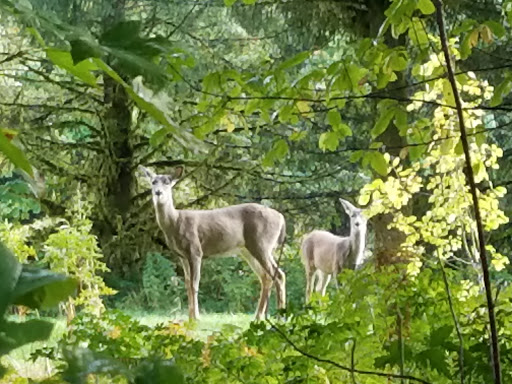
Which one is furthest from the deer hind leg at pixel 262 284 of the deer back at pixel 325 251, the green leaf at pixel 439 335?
the green leaf at pixel 439 335

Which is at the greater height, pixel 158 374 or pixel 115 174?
pixel 115 174

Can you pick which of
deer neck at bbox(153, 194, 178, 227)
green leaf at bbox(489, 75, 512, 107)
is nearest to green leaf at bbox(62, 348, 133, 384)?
green leaf at bbox(489, 75, 512, 107)

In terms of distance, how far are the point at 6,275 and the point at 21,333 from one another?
1 centimetres

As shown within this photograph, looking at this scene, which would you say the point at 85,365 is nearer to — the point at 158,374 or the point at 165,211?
the point at 158,374

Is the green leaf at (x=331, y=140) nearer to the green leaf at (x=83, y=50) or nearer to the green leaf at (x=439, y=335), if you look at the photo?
the green leaf at (x=439, y=335)

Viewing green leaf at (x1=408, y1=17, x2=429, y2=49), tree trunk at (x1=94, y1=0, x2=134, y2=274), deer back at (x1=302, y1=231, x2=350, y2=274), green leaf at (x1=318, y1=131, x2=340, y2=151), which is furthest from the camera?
tree trunk at (x1=94, y1=0, x2=134, y2=274)

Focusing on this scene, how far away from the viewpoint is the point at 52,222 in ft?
14.1

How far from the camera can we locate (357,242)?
12.8 ft

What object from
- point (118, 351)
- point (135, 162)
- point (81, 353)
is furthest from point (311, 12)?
point (81, 353)

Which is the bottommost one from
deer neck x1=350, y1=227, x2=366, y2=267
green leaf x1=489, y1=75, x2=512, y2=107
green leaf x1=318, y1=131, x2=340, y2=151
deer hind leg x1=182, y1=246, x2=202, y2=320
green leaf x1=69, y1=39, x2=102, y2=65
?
deer hind leg x1=182, y1=246, x2=202, y2=320

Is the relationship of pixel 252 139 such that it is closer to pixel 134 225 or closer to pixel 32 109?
pixel 134 225

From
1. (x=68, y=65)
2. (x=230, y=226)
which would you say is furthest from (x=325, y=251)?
(x=68, y=65)

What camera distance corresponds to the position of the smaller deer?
12.7ft

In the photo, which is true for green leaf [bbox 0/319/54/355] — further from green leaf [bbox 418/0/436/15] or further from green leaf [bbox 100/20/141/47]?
green leaf [bbox 418/0/436/15]
